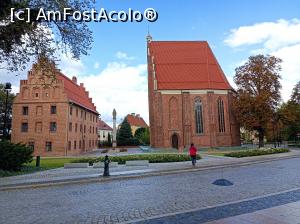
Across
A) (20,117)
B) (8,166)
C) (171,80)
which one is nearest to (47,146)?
(20,117)

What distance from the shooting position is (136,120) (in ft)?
368

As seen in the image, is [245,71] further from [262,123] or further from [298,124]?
[298,124]

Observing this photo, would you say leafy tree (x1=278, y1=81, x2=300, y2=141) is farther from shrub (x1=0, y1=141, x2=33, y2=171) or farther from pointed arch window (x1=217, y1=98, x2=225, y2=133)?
shrub (x1=0, y1=141, x2=33, y2=171)

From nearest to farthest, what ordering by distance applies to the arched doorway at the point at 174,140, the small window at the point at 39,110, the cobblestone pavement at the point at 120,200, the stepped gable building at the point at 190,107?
the cobblestone pavement at the point at 120,200 → the small window at the point at 39,110 → the stepped gable building at the point at 190,107 → the arched doorway at the point at 174,140

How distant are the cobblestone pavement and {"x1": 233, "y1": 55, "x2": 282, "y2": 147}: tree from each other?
3211 cm

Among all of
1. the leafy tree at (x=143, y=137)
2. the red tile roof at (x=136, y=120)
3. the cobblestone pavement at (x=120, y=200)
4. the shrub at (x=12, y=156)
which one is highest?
the red tile roof at (x=136, y=120)

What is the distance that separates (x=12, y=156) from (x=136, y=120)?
92869 mm

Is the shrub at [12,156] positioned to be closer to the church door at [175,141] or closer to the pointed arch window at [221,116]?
the church door at [175,141]

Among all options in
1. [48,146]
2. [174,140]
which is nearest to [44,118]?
[48,146]

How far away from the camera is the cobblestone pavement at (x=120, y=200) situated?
7531 millimetres

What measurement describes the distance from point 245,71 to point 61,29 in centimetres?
3782

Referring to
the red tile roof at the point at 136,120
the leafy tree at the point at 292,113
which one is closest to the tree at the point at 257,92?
the leafy tree at the point at 292,113

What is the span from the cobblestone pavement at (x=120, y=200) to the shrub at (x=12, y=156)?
745 cm

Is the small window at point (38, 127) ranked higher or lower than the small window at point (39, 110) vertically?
lower
